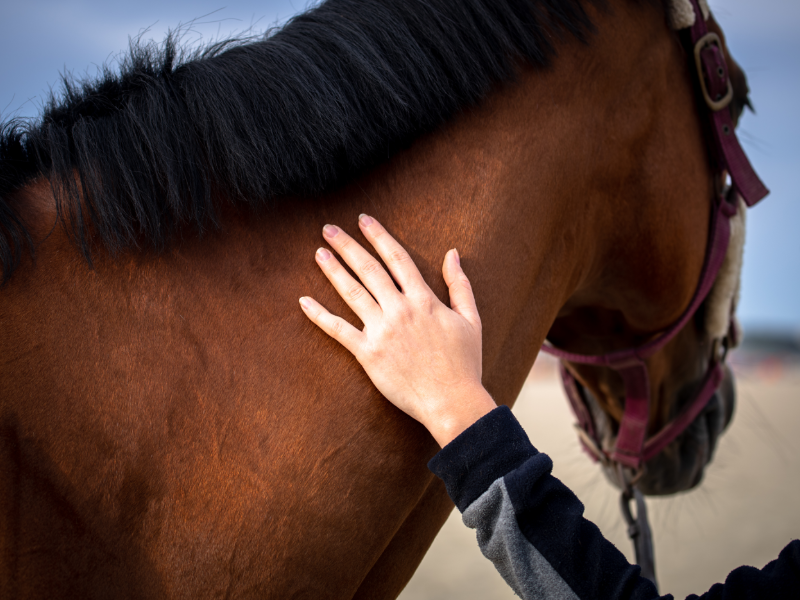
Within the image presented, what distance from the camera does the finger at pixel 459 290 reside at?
2.88ft

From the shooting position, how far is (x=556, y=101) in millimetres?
1046

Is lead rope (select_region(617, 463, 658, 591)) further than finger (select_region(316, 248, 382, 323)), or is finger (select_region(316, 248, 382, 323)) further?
lead rope (select_region(617, 463, 658, 591))

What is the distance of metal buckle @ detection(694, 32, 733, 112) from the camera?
1263 millimetres

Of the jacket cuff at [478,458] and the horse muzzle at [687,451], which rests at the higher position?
the jacket cuff at [478,458]

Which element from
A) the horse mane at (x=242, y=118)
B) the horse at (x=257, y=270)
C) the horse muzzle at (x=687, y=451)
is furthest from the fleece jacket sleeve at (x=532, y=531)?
the horse muzzle at (x=687, y=451)

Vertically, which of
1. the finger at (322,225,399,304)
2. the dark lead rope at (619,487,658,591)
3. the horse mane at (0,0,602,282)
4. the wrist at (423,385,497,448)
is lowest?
the dark lead rope at (619,487,658,591)

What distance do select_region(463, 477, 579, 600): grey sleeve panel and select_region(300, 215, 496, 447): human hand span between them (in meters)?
0.10

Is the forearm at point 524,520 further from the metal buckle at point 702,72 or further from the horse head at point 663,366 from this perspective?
the metal buckle at point 702,72

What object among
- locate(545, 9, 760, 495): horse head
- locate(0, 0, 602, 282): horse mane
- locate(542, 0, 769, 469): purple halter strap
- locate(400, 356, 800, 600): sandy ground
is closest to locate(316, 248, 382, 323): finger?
locate(0, 0, 602, 282): horse mane

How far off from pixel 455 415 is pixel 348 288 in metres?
0.26

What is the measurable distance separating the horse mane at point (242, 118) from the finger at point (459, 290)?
8.8 inches

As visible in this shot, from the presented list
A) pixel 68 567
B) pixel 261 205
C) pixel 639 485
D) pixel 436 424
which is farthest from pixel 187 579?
pixel 639 485

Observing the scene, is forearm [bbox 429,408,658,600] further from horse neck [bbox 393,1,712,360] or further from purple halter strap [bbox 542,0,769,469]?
purple halter strap [bbox 542,0,769,469]

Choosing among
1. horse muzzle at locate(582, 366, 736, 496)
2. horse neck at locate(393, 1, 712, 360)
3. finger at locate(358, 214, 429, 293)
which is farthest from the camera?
horse muzzle at locate(582, 366, 736, 496)
